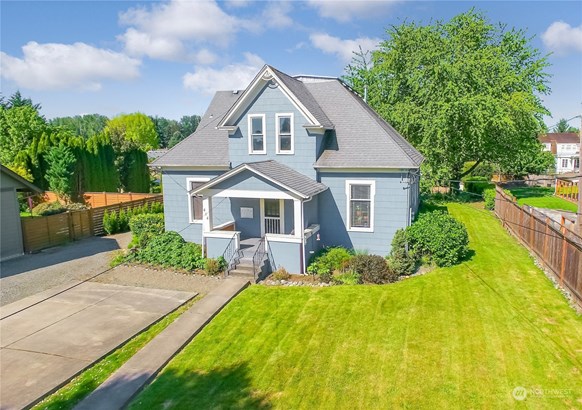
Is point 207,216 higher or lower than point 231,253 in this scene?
higher

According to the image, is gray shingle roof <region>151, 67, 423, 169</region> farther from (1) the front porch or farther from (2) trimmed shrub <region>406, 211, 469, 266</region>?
(2) trimmed shrub <region>406, 211, 469, 266</region>

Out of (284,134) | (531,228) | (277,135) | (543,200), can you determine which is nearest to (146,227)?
(277,135)

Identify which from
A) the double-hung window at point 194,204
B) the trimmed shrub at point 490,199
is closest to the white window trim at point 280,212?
the double-hung window at point 194,204

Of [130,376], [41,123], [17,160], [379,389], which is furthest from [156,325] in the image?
[41,123]

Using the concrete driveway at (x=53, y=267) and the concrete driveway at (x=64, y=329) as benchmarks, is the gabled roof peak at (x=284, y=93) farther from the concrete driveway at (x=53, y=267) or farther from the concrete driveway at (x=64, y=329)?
the concrete driveway at (x=53, y=267)

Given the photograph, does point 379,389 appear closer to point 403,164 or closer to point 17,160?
point 403,164

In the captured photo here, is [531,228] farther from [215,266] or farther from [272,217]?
[215,266]

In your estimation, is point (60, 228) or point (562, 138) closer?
point (60, 228)
